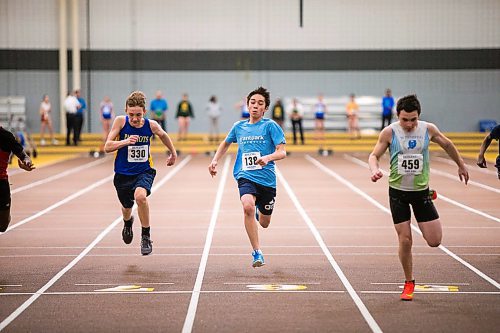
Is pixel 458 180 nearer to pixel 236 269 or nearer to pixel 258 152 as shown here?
pixel 258 152

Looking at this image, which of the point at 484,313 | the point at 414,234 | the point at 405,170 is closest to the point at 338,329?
the point at 484,313

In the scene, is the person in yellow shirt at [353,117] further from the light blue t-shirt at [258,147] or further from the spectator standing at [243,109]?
the light blue t-shirt at [258,147]

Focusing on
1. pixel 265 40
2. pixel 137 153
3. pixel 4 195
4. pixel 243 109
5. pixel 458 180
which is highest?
pixel 265 40

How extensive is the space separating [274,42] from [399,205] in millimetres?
33951

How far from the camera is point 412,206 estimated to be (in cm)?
860

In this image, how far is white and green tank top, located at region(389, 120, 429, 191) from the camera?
859 centimetres

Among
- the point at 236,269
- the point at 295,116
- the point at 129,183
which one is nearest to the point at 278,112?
the point at 295,116

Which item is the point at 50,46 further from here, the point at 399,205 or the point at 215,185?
the point at 399,205

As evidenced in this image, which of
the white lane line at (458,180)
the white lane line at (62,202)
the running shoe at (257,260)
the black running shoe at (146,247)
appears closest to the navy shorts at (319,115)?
the white lane line at (458,180)

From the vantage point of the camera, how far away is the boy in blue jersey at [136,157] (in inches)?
429

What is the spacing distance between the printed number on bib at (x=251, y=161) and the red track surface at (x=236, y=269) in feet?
3.49

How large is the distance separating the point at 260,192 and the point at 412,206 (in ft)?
7.57

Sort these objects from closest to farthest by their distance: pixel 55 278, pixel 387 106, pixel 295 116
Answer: pixel 55 278, pixel 387 106, pixel 295 116

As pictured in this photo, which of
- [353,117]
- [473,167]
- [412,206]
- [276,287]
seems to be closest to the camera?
[412,206]
